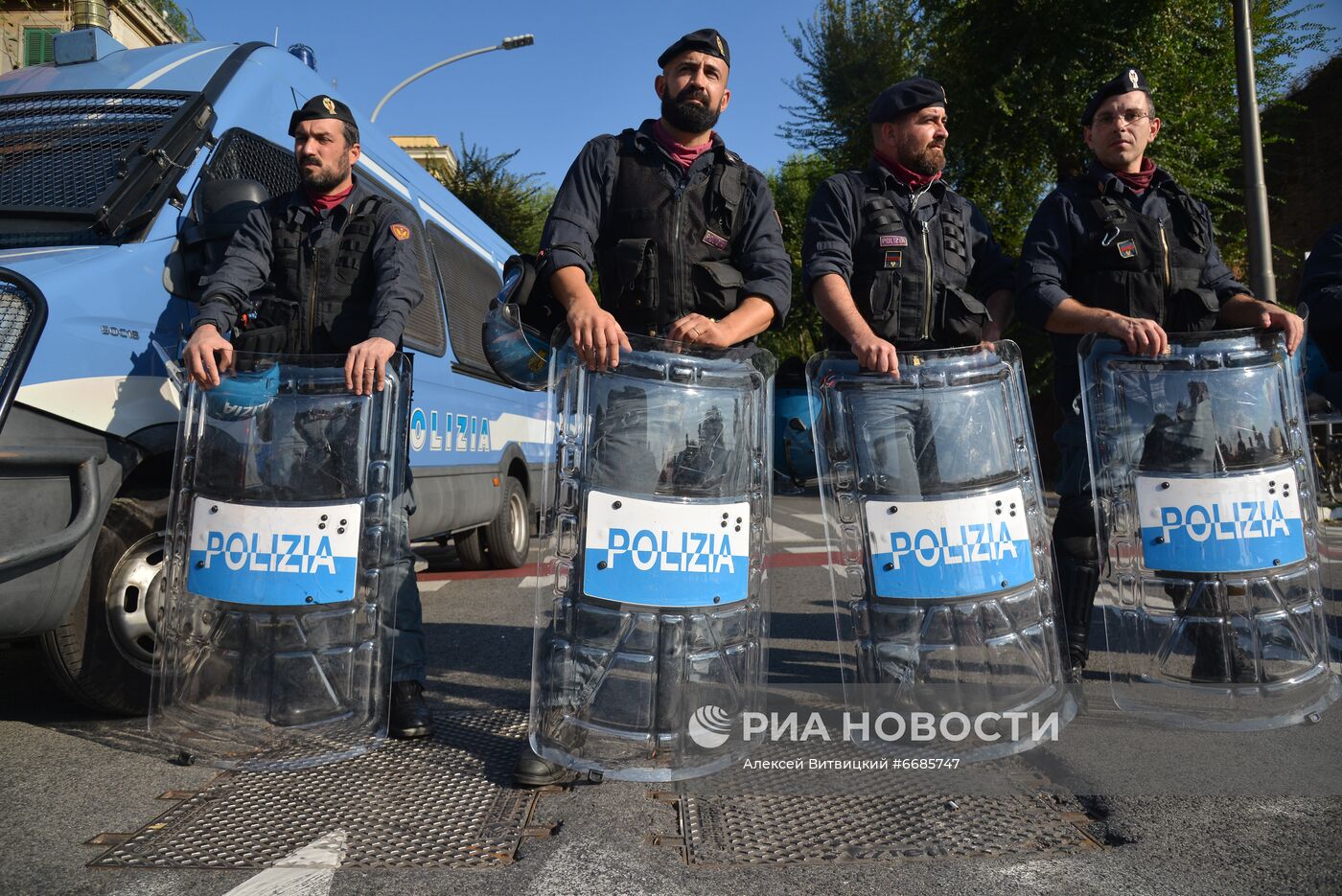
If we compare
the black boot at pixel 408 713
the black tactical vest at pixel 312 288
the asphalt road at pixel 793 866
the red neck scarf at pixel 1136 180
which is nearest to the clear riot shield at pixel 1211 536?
the asphalt road at pixel 793 866

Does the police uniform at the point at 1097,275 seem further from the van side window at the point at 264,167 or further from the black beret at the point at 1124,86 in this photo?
the van side window at the point at 264,167

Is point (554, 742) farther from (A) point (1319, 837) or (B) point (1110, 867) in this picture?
(A) point (1319, 837)

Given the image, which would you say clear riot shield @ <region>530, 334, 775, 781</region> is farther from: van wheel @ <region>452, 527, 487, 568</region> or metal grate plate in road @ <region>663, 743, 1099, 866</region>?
van wheel @ <region>452, 527, 487, 568</region>

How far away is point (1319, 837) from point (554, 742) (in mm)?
1792

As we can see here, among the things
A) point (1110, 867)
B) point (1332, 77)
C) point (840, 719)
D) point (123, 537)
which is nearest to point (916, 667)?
point (840, 719)

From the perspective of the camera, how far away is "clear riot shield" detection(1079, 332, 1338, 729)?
2.80 m

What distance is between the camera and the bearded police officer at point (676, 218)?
2850mm

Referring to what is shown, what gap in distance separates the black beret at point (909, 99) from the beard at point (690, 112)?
1.76 feet

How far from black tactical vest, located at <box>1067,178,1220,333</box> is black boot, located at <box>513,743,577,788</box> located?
2308 millimetres

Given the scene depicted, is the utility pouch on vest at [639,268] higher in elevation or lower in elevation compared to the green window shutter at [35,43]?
lower

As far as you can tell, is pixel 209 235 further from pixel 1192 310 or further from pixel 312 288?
pixel 1192 310

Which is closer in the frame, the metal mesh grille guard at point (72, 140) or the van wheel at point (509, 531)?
the metal mesh grille guard at point (72, 140)

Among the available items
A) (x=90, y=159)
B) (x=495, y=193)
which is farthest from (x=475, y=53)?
(x=90, y=159)

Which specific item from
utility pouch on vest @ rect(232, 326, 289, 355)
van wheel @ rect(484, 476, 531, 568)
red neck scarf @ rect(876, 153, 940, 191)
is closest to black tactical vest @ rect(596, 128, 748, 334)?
red neck scarf @ rect(876, 153, 940, 191)
